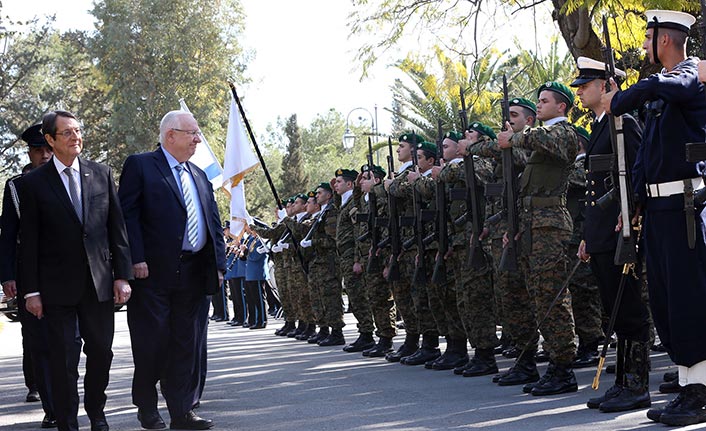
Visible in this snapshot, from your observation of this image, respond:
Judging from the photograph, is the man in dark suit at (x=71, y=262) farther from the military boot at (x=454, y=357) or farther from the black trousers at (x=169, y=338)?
the military boot at (x=454, y=357)

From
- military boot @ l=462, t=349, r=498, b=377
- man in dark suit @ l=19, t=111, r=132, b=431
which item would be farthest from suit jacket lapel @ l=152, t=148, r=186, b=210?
military boot @ l=462, t=349, r=498, b=377

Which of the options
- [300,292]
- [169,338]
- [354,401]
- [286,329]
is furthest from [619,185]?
[286,329]

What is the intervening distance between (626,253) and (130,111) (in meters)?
41.5

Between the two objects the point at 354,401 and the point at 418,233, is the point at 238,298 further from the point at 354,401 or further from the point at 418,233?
the point at 354,401

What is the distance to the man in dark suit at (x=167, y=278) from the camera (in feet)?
24.1

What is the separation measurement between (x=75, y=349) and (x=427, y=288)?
466cm

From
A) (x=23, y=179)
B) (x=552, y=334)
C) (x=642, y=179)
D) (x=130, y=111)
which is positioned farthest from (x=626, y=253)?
(x=130, y=111)

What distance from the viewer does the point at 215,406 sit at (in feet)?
28.7

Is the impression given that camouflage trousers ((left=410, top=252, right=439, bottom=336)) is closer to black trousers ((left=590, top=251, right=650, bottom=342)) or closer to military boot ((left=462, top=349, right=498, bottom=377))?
military boot ((left=462, top=349, right=498, bottom=377))

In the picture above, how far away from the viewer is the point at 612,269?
23.6ft

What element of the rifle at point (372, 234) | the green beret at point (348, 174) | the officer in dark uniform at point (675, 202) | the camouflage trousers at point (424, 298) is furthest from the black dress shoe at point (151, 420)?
the green beret at point (348, 174)

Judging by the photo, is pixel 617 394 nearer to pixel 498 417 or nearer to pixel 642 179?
pixel 498 417

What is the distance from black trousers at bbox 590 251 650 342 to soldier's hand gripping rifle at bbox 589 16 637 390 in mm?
75

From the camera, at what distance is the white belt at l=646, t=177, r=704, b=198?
6414 millimetres
